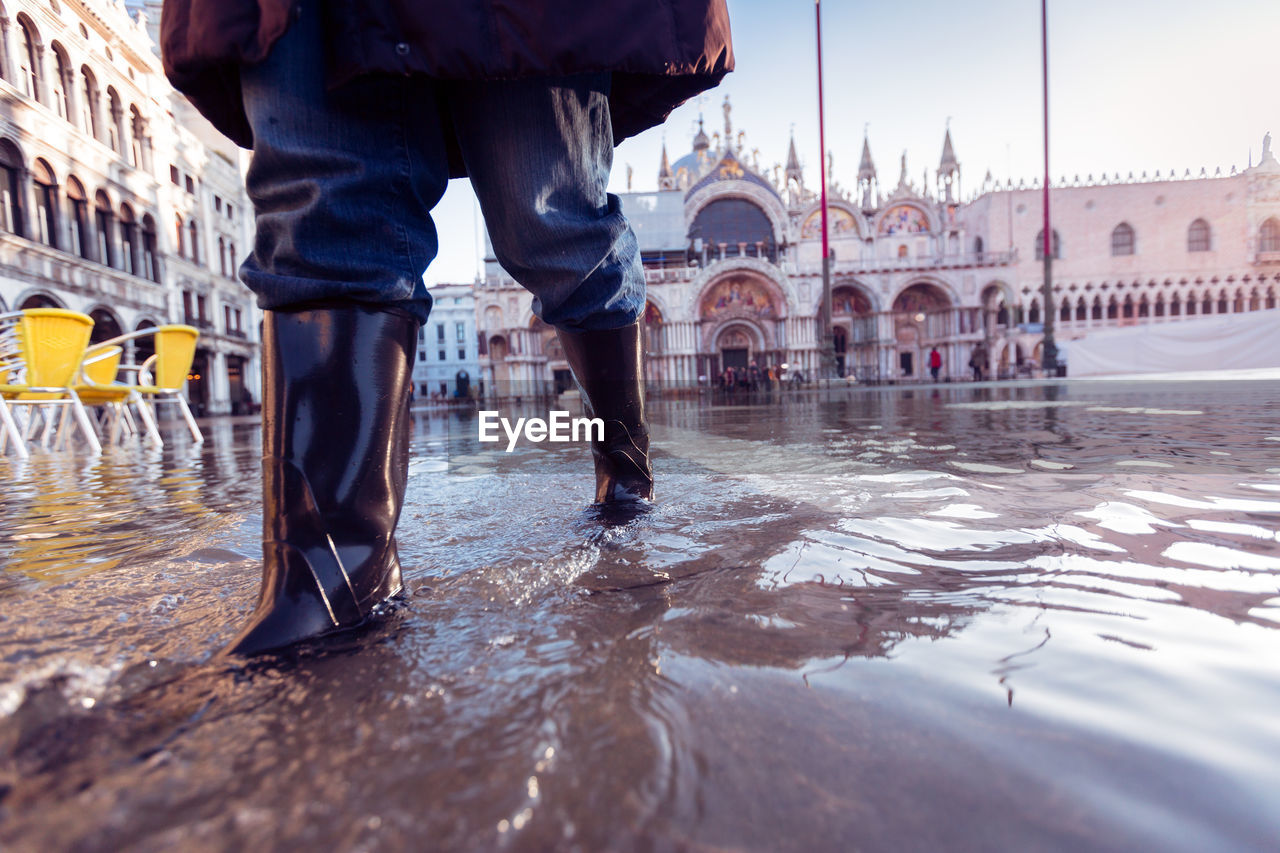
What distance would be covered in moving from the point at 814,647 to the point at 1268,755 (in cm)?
29

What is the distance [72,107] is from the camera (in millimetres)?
13484

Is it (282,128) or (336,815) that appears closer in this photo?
(336,815)

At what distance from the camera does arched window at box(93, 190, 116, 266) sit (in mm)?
14250

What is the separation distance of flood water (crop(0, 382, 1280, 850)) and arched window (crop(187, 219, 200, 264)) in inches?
877

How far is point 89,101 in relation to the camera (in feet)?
47.2

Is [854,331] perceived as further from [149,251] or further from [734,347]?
[149,251]

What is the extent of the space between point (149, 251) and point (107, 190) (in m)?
2.30

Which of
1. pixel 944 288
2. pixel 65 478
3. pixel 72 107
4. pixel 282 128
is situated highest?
pixel 72 107

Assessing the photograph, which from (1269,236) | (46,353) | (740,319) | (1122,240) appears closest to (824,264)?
(740,319)

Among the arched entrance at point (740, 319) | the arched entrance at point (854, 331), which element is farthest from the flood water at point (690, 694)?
the arched entrance at point (854, 331)

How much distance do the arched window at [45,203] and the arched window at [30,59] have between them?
142 centimetres

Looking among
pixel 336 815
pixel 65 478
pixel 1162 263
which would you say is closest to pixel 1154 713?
pixel 336 815

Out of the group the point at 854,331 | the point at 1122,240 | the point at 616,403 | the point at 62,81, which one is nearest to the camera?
the point at 616,403

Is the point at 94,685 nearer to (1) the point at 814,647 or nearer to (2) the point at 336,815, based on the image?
(2) the point at 336,815
